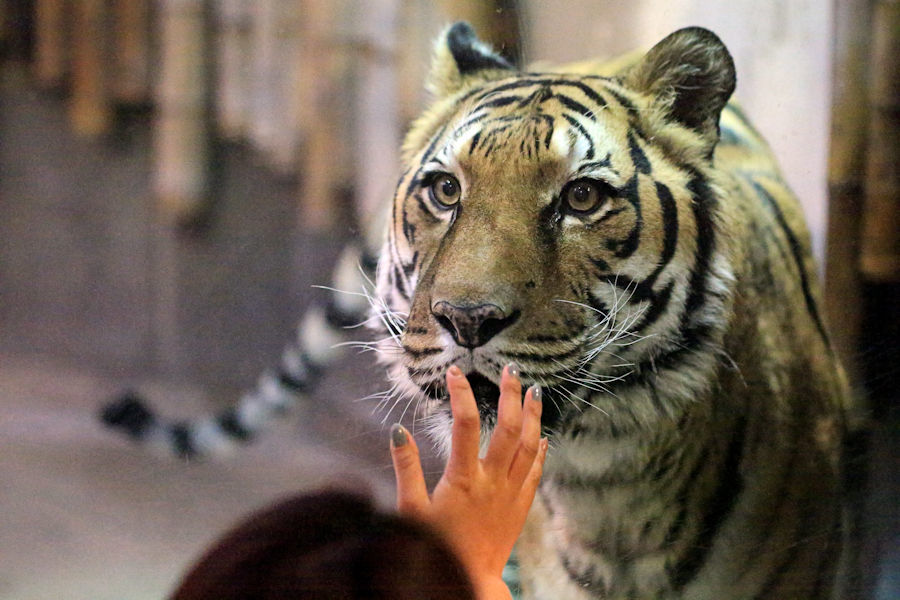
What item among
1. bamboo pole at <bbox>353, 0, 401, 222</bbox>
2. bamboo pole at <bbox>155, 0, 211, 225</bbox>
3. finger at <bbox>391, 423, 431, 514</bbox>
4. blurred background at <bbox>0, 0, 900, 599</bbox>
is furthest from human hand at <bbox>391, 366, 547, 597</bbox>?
bamboo pole at <bbox>155, 0, 211, 225</bbox>

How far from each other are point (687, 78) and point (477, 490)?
57 cm

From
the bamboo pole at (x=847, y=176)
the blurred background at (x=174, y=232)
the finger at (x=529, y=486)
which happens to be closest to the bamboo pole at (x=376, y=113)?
the blurred background at (x=174, y=232)

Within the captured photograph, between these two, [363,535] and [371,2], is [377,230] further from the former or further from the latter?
[363,535]

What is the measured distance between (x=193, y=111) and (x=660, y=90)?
58cm

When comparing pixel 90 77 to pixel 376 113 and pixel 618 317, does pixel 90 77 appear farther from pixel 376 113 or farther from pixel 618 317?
pixel 618 317

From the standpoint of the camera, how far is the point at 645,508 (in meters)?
1.11

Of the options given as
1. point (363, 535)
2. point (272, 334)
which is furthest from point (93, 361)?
point (363, 535)

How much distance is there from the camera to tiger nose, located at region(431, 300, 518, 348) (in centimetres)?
92

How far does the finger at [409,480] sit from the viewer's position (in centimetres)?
82

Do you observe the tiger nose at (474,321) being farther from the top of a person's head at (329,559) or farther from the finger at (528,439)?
the top of a person's head at (329,559)

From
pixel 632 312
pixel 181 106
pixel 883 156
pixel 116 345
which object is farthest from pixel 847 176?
pixel 116 345

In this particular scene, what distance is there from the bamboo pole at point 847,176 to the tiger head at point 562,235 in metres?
0.27

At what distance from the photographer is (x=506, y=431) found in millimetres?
862

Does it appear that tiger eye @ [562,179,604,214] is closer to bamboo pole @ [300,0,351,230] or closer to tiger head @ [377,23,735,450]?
tiger head @ [377,23,735,450]
